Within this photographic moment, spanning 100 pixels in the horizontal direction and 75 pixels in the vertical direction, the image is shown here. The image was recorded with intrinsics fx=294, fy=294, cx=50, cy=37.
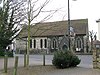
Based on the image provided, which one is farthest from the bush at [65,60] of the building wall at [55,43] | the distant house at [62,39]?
the building wall at [55,43]

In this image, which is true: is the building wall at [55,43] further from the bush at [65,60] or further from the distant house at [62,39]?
the bush at [65,60]

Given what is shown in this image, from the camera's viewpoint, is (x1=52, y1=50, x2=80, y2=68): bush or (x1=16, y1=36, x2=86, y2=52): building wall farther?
(x1=16, y1=36, x2=86, y2=52): building wall

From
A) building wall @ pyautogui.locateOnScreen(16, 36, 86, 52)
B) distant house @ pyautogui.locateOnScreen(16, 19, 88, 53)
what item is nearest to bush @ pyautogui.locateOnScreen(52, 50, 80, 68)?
distant house @ pyautogui.locateOnScreen(16, 19, 88, 53)

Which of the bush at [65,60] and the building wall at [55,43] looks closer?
the bush at [65,60]

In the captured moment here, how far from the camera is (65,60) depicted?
1966 cm

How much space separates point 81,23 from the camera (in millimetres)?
85250

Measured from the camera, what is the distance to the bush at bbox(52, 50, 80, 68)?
19750 mm

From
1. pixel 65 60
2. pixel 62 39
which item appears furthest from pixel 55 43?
pixel 65 60

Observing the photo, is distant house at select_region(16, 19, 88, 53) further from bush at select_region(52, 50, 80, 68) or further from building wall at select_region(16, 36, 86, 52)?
bush at select_region(52, 50, 80, 68)

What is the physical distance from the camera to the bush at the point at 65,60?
1975 centimetres

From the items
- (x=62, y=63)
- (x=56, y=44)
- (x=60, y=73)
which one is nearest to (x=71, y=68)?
(x=62, y=63)

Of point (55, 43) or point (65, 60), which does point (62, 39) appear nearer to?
point (55, 43)

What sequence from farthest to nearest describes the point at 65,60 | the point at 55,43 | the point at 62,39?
the point at 55,43 → the point at 62,39 → the point at 65,60

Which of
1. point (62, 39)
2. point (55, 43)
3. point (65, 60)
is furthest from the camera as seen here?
point (55, 43)
